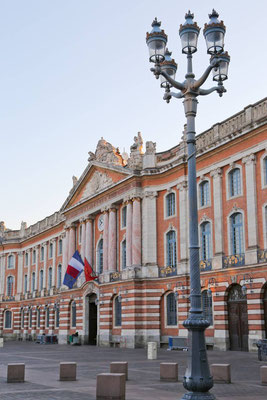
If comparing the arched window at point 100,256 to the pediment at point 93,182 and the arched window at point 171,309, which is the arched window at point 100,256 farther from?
the arched window at point 171,309

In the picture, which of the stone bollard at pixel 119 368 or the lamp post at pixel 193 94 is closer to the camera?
the lamp post at pixel 193 94

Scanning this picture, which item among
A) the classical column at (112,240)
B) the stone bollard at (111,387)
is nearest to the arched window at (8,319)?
the classical column at (112,240)

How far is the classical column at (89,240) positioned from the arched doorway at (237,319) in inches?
717

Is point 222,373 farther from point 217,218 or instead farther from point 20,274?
point 20,274

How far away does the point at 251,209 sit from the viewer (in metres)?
32.4

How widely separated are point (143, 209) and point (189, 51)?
96.2 feet

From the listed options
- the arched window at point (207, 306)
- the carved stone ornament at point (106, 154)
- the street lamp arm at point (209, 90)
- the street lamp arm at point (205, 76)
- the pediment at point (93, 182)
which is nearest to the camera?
the street lamp arm at point (205, 76)

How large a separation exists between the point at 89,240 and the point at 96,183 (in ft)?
17.6

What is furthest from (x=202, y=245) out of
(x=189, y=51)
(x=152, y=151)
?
(x=189, y=51)

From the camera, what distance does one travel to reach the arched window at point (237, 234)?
3350cm

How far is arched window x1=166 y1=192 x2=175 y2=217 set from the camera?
4100 cm

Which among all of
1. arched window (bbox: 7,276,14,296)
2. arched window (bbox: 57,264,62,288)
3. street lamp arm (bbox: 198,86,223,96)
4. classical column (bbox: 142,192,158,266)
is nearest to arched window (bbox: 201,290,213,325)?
classical column (bbox: 142,192,158,266)

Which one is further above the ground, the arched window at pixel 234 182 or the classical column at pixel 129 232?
the arched window at pixel 234 182

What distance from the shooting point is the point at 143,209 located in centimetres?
4231
